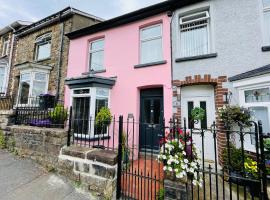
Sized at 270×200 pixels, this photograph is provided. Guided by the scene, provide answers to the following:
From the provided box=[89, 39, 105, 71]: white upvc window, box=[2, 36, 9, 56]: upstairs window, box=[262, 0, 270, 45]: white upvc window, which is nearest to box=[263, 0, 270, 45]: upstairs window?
box=[262, 0, 270, 45]: white upvc window

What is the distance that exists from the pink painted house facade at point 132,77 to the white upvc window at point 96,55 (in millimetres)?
306

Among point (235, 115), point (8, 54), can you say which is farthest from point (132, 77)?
point (8, 54)

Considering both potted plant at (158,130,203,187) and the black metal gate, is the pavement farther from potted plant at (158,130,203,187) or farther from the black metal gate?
potted plant at (158,130,203,187)

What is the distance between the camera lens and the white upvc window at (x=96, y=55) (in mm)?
8336

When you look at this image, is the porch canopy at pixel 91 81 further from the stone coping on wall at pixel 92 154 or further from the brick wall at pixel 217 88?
the stone coping on wall at pixel 92 154

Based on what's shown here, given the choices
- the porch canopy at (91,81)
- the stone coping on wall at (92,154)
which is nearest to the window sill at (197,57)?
the porch canopy at (91,81)

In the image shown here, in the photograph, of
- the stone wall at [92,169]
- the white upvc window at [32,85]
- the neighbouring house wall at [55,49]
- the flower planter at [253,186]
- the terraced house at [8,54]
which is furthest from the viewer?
the terraced house at [8,54]

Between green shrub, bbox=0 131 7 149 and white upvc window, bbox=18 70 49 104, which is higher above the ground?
white upvc window, bbox=18 70 49 104

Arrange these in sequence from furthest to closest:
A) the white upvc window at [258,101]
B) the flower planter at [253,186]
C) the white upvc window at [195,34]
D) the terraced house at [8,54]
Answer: the terraced house at [8,54] < the white upvc window at [195,34] < the white upvc window at [258,101] < the flower planter at [253,186]

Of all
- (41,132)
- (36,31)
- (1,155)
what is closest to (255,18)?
(41,132)

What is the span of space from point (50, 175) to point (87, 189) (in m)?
1.17

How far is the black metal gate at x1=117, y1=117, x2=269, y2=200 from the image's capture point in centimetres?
224

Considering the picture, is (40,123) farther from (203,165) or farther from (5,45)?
(5,45)

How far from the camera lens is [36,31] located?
11.1 metres
